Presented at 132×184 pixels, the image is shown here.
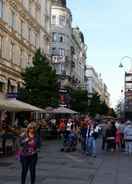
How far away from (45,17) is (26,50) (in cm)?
1231

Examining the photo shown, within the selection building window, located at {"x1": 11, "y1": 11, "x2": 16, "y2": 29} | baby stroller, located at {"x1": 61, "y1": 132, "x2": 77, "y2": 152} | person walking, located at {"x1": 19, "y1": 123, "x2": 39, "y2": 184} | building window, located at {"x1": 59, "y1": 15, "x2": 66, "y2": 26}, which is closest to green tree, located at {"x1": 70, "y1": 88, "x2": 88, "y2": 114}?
building window, located at {"x1": 59, "y1": 15, "x2": 66, "y2": 26}

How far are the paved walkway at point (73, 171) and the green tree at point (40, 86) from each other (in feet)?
60.2

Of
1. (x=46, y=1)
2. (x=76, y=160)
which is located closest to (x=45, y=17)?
(x=46, y=1)

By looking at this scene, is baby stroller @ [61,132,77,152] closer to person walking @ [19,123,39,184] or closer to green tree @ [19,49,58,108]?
person walking @ [19,123,39,184]

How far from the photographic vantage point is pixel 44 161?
1970cm

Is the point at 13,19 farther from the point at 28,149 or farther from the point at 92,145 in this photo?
the point at 28,149

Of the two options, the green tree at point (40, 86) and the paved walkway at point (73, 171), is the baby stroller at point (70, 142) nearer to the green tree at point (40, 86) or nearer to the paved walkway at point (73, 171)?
the paved walkway at point (73, 171)

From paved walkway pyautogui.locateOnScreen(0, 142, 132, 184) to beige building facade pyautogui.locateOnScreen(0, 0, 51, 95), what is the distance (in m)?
21.2

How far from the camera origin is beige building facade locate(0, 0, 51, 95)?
140 ft

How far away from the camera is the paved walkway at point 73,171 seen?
46.9 feet

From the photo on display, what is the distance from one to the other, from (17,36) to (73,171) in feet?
105

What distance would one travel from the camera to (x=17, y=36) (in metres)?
→ 47.2

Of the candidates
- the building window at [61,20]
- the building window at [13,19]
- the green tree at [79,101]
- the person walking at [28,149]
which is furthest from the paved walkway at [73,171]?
the building window at [61,20]

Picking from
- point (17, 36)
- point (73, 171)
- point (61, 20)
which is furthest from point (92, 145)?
point (61, 20)
